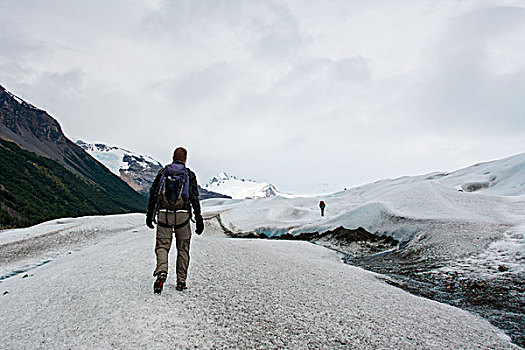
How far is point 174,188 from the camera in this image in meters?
6.25

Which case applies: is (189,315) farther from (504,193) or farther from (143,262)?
(504,193)

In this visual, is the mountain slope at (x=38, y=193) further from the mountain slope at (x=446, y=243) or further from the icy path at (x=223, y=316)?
the icy path at (x=223, y=316)

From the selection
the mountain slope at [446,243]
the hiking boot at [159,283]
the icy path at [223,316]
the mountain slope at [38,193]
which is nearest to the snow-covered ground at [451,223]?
the mountain slope at [446,243]

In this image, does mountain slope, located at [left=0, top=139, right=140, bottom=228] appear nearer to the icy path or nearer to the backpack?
the icy path

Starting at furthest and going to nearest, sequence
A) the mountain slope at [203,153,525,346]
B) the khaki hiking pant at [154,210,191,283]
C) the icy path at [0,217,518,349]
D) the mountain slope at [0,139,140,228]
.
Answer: the mountain slope at [0,139,140,228] → the mountain slope at [203,153,525,346] → the khaki hiking pant at [154,210,191,283] → the icy path at [0,217,518,349]

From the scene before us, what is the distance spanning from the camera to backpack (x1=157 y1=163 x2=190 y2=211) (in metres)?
6.22

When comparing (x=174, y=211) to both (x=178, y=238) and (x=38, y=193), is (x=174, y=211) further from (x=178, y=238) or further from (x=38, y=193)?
(x=38, y=193)

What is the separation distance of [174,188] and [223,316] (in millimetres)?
2716

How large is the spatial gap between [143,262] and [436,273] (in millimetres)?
10253

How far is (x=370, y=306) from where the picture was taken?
6.52m

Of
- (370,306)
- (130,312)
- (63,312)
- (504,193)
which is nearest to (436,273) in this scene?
(370,306)

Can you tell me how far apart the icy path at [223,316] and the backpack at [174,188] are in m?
1.78

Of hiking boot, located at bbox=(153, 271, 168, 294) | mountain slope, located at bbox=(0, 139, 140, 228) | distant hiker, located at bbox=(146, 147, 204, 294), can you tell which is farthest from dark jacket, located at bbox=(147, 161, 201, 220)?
mountain slope, located at bbox=(0, 139, 140, 228)

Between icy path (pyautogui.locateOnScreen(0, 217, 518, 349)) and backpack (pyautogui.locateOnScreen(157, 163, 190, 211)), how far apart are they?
1.78 meters
